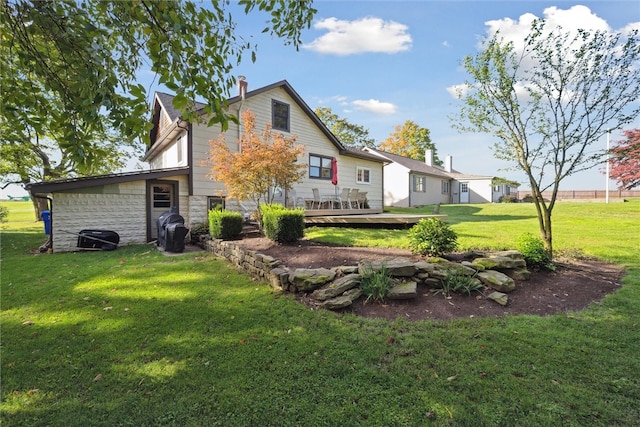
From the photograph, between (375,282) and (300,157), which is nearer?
(375,282)

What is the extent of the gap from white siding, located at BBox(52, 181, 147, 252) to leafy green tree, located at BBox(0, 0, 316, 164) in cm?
815

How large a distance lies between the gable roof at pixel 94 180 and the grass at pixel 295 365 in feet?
16.8

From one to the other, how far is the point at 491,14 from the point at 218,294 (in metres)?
8.21

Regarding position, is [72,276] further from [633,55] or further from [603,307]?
[633,55]

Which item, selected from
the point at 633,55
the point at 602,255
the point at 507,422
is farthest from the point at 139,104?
the point at 602,255

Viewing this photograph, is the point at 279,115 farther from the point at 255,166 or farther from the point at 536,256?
the point at 536,256

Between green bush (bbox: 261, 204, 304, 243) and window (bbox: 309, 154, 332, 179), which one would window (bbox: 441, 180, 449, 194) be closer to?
window (bbox: 309, 154, 332, 179)

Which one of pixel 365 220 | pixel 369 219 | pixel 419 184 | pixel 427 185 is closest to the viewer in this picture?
pixel 369 219

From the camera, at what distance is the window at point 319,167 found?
50.1ft

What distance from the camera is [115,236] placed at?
32.4 feet

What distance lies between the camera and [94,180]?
376 inches

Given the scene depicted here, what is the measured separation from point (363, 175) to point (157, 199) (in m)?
11.3

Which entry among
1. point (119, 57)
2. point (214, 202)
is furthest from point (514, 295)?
point (214, 202)

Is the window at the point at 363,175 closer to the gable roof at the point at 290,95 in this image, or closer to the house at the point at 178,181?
the house at the point at 178,181
